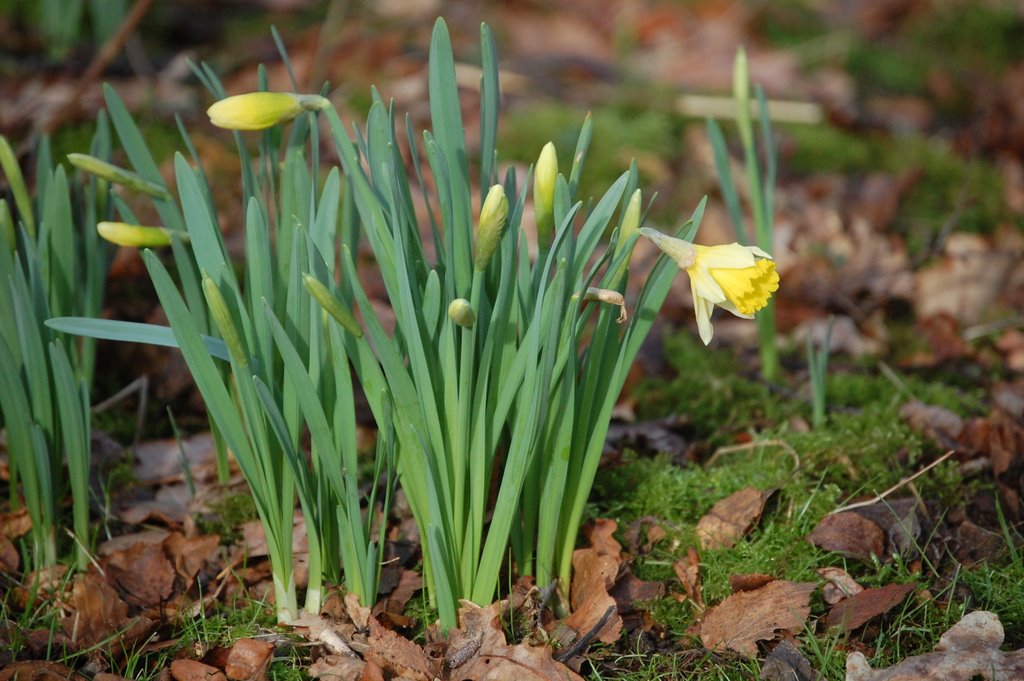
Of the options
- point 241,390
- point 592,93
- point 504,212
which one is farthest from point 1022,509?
point 592,93

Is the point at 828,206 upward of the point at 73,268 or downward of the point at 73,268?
downward

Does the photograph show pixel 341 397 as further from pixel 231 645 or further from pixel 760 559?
pixel 760 559

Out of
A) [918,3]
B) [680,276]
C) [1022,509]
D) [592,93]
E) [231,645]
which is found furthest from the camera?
[918,3]

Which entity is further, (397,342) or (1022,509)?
(1022,509)

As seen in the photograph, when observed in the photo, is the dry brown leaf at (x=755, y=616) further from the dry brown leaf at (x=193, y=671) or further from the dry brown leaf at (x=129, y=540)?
the dry brown leaf at (x=129, y=540)

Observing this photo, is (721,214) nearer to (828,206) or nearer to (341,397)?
(828,206)

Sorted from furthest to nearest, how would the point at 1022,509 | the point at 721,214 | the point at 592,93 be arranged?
the point at 592,93 < the point at 721,214 < the point at 1022,509

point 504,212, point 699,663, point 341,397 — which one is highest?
point 504,212

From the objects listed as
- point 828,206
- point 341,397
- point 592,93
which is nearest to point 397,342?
point 341,397
